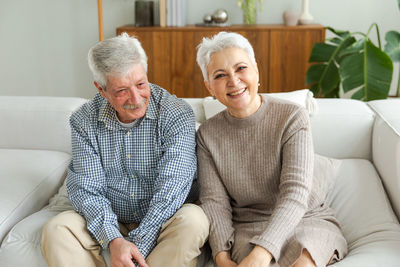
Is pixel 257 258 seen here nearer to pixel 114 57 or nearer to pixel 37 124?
pixel 114 57

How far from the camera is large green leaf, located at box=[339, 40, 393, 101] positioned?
3230 millimetres

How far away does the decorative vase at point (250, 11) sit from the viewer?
4012mm

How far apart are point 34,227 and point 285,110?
100 cm

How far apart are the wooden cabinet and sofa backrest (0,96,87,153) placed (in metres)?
1.43

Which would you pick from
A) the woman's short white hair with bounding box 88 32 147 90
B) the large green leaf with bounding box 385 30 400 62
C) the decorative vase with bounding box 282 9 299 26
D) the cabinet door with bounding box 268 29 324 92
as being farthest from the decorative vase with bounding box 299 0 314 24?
the woman's short white hair with bounding box 88 32 147 90

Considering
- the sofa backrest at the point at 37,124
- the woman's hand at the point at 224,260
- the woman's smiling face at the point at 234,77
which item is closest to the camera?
the woman's hand at the point at 224,260

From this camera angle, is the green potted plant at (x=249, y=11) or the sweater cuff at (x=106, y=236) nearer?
the sweater cuff at (x=106, y=236)

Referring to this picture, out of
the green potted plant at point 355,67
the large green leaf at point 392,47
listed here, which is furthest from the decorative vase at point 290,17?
the large green leaf at point 392,47

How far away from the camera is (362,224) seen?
191 cm

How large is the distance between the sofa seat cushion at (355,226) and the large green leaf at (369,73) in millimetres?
1162

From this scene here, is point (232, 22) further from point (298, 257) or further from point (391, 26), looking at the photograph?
point (298, 257)

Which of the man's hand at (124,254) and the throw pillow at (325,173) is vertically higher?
the throw pillow at (325,173)

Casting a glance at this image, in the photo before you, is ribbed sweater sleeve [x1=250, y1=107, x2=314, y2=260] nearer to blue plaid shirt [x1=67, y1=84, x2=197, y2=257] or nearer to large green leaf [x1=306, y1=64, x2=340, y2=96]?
blue plaid shirt [x1=67, y1=84, x2=197, y2=257]

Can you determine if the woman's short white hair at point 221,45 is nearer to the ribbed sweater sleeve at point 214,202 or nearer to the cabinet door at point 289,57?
the ribbed sweater sleeve at point 214,202
